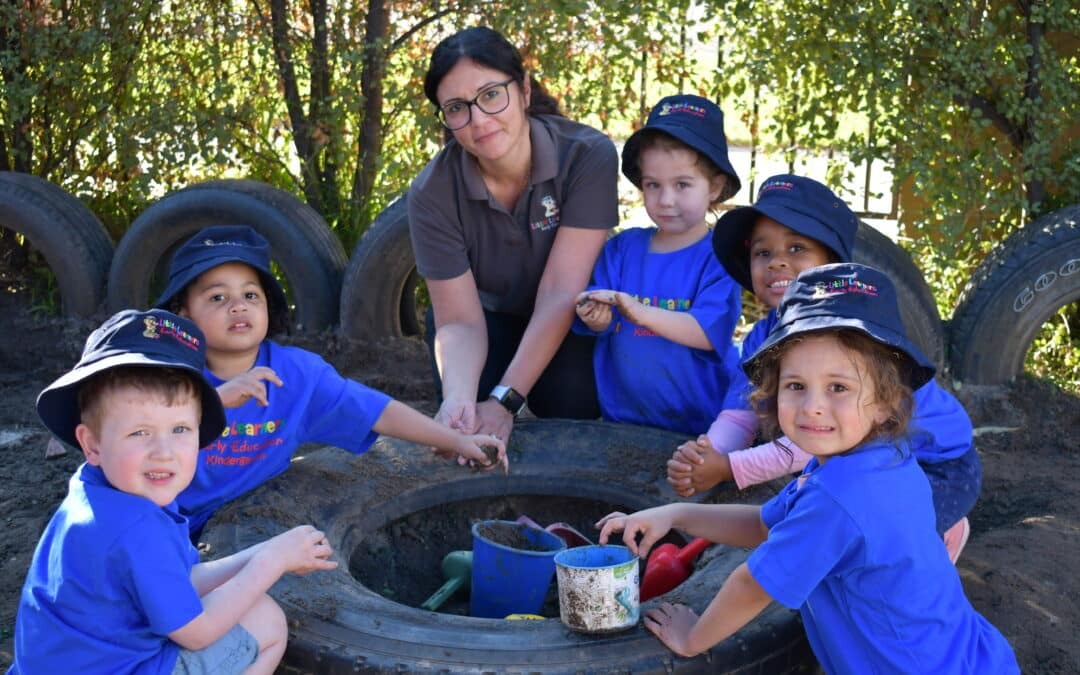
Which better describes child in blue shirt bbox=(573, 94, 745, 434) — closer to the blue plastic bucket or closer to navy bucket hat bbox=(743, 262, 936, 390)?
the blue plastic bucket

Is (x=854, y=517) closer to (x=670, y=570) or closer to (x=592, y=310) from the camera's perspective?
(x=670, y=570)

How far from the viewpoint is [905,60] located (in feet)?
16.7

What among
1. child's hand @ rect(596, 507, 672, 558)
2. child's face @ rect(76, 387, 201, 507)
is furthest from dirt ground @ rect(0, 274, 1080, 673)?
child's face @ rect(76, 387, 201, 507)

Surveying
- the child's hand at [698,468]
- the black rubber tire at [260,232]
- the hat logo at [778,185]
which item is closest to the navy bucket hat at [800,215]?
the hat logo at [778,185]

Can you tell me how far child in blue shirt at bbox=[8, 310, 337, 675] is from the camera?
2094 mm

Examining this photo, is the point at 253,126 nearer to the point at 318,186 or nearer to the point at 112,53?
the point at 318,186

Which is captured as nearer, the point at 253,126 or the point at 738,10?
the point at 738,10

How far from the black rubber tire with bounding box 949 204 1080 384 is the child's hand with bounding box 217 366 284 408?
10.3 ft

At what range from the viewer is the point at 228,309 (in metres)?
3.06

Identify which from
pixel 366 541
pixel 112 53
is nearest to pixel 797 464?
pixel 366 541

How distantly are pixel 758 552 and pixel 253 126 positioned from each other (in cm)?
482

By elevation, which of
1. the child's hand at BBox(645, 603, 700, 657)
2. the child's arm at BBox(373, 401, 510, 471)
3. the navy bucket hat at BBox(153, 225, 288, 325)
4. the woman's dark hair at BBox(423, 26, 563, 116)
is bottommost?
the child's hand at BBox(645, 603, 700, 657)

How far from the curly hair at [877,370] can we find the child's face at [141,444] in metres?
1.15

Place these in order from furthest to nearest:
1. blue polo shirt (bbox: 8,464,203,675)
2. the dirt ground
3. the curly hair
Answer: the dirt ground
the curly hair
blue polo shirt (bbox: 8,464,203,675)
